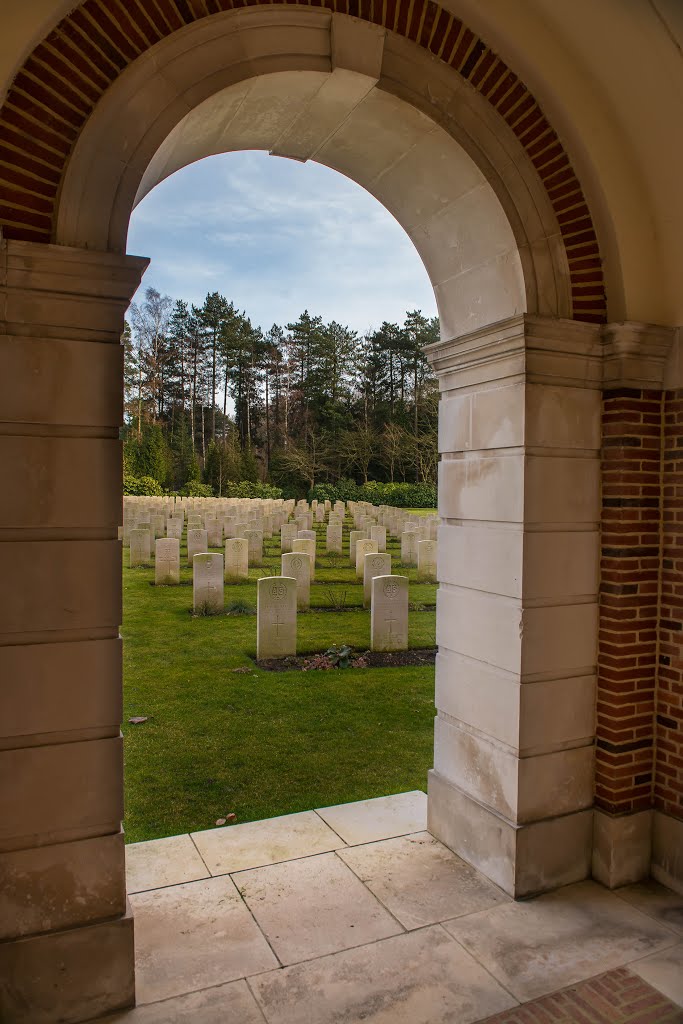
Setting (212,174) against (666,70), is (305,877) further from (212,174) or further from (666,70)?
(212,174)

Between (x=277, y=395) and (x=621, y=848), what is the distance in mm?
46763

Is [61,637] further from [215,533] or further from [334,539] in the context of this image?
[215,533]

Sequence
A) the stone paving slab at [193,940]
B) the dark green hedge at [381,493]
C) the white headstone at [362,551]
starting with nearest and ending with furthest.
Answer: the stone paving slab at [193,940] → the white headstone at [362,551] → the dark green hedge at [381,493]

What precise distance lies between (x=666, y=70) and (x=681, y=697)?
11.3 feet

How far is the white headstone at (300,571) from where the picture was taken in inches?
408

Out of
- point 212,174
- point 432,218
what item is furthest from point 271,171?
point 432,218

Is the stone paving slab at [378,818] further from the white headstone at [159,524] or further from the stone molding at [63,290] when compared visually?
the white headstone at [159,524]

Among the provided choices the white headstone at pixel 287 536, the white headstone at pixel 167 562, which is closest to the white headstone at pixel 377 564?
the white headstone at pixel 167 562

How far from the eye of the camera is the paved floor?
9.38 feet

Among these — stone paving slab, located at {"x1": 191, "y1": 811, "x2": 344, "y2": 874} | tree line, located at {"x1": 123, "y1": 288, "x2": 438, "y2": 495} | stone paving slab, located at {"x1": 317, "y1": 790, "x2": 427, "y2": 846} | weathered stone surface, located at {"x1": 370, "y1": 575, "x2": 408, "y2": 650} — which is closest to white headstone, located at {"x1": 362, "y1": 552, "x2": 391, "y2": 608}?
weathered stone surface, located at {"x1": 370, "y1": 575, "x2": 408, "y2": 650}

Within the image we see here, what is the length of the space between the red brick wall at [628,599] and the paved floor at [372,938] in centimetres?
66

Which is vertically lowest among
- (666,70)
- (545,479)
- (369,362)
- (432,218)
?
(545,479)

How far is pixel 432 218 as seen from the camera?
409 centimetres

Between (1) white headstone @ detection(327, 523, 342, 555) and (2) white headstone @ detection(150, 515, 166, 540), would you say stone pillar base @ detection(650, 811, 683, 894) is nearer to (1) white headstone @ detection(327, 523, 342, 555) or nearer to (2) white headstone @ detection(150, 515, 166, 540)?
(1) white headstone @ detection(327, 523, 342, 555)
